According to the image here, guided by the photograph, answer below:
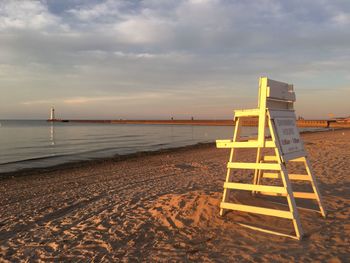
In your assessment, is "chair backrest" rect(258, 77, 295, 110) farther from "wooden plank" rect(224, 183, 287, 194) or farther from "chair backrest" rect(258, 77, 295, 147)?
"wooden plank" rect(224, 183, 287, 194)

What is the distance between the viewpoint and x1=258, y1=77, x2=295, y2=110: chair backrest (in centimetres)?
514

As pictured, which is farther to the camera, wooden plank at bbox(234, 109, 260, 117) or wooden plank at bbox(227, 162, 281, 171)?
wooden plank at bbox(234, 109, 260, 117)

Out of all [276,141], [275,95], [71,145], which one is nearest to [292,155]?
[276,141]

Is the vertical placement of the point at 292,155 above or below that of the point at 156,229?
above

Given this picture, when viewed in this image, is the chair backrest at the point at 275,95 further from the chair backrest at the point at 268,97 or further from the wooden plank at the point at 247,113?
the wooden plank at the point at 247,113

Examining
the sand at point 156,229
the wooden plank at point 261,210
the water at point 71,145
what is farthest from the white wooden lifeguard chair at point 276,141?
the water at point 71,145

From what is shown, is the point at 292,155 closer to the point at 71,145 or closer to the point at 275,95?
the point at 275,95

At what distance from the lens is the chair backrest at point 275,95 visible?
16.9 feet

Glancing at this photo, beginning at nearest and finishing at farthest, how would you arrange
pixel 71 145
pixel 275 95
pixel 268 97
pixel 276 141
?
1. pixel 276 141
2. pixel 268 97
3. pixel 275 95
4. pixel 71 145

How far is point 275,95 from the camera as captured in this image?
5281 millimetres

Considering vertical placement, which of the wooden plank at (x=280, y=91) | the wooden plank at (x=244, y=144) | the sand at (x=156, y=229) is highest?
the wooden plank at (x=280, y=91)

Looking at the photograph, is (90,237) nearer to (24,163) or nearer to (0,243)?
(0,243)

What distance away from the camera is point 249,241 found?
189 inches

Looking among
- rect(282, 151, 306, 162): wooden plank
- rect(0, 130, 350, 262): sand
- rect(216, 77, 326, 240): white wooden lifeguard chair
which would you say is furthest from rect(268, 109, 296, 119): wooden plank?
rect(0, 130, 350, 262): sand
